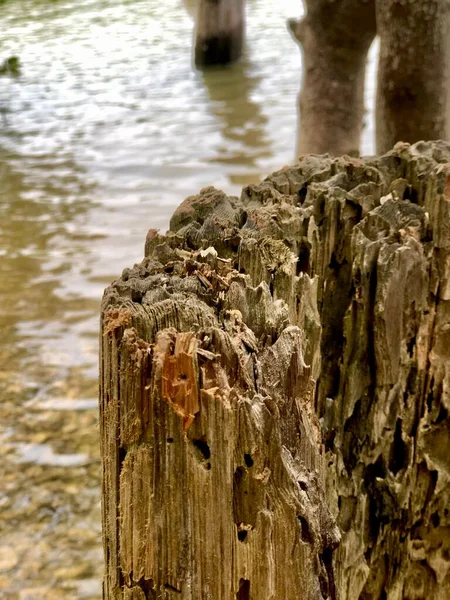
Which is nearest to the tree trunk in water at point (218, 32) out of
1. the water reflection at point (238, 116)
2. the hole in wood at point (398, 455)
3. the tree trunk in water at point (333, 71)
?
the water reflection at point (238, 116)

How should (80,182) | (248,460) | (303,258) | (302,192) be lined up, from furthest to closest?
(80,182) < (302,192) < (303,258) < (248,460)

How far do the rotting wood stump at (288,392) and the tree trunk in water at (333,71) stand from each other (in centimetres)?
249

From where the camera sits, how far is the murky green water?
3213mm

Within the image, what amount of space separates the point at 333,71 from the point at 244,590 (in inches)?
146

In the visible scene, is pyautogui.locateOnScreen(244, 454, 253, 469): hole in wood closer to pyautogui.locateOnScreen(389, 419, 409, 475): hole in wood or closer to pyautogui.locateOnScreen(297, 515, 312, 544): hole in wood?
pyautogui.locateOnScreen(297, 515, 312, 544): hole in wood

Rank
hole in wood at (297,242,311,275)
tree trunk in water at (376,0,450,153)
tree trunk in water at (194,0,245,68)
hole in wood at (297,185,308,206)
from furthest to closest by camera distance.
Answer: tree trunk in water at (194,0,245,68) → tree trunk in water at (376,0,450,153) → hole in wood at (297,185,308,206) → hole in wood at (297,242,311,275)

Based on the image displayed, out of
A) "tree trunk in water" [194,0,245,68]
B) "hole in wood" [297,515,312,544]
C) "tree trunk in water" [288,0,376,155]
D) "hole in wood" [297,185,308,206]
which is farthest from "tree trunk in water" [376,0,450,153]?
"tree trunk in water" [194,0,245,68]

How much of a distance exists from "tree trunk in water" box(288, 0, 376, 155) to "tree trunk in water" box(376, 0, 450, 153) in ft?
2.22

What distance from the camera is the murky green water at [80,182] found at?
3213 millimetres

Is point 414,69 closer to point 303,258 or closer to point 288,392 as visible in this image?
point 303,258

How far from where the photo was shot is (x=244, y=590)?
148cm

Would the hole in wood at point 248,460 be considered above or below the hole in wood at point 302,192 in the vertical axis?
below

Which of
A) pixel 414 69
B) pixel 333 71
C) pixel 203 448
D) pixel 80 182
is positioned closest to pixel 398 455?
pixel 203 448

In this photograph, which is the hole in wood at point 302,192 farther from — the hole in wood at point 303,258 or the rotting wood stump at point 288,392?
the hole in wood at point 303,258
